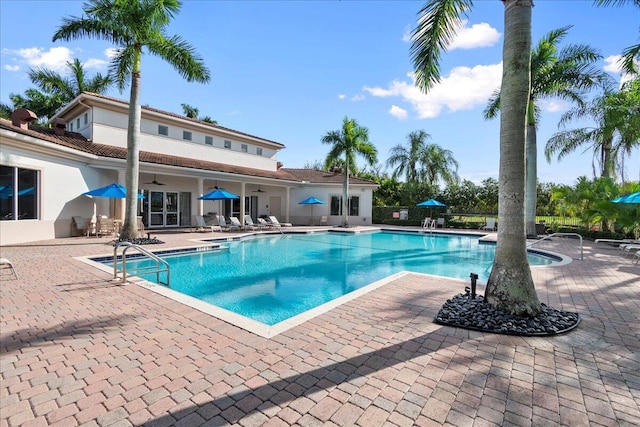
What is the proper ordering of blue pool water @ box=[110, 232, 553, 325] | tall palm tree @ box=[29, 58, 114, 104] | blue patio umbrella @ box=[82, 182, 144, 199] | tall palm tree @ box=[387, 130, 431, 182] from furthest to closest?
1. tall palm tree @ box=[387, 130, 431, 182]
2. tall palm tree @ box=[29, 58, 114, 104]
3. blue patio umbrella @ box=[82, 182, 144, 199]
4. blue pool water @ box=[110, 232, 553, 325]

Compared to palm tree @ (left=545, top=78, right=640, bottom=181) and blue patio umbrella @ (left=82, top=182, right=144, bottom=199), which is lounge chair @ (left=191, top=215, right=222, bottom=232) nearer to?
blue patio umbrella @ (left=82, top=182, right=144, bottom=199)

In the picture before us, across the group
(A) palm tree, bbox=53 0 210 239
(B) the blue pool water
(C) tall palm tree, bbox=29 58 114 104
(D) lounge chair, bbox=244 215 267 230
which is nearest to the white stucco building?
(D) lounge chair, bbox=244 215 267 230

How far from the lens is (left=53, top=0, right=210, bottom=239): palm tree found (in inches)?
475

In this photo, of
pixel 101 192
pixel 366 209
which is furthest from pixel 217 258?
pixel 366 209

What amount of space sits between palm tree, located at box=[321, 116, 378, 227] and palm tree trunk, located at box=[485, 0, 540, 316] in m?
19.2

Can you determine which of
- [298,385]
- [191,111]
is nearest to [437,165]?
[191,111]

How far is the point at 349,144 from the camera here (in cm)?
2405

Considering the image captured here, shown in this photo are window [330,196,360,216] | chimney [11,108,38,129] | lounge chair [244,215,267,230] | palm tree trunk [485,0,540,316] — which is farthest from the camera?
window [330,196,360,216]

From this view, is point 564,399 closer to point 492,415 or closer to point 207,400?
point 492,415

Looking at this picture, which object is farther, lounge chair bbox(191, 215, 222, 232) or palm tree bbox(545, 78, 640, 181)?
lounge chair bbox(191, 215, 222, 232)

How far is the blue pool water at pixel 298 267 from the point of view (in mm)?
7605

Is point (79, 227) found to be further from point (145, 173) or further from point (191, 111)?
point (191, 111)

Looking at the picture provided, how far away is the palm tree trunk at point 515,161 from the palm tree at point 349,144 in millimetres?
19217

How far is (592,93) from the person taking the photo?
679 inches
